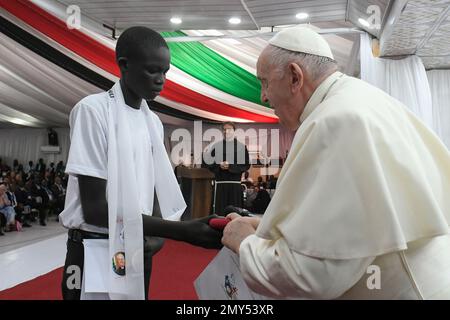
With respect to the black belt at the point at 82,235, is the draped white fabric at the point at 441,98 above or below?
above

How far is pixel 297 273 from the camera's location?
0.69 meters

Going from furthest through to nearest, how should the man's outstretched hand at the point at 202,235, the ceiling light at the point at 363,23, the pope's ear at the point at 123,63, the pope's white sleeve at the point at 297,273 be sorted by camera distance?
the ceiling light at the point at 363,23
the pope's ear at the point at 123,63
the man's outstretched hand at the point at 202,235
the pope's white sleeve at the point at 297,273

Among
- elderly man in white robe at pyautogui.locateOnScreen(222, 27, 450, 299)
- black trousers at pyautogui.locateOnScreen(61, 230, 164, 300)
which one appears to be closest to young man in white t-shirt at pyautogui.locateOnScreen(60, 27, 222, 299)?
black trousers at pyautogui.locateOnScreen(61, 230, 164, 300)

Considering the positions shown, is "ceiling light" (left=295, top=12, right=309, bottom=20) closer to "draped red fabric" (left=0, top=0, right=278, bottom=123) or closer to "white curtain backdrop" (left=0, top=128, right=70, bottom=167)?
"draped red fabric" (left=0, top=0, right=278, bottom=123)

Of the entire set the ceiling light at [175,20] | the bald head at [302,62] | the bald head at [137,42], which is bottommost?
the bald head at [302,62]

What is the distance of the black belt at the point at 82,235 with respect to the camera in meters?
1.03

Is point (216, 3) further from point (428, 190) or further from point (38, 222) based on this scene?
point (38, 222)

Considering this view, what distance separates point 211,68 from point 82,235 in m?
5.02

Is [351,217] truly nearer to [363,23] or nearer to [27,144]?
[363,23]

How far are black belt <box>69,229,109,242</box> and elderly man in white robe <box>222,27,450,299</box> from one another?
0.37m

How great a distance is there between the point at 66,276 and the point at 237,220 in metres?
0.53

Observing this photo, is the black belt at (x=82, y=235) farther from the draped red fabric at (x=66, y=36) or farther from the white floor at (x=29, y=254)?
the draped red fabric at (x=66, y=36)

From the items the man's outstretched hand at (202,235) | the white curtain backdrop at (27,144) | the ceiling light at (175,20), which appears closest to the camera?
the man's outstretched hand at (202,235)

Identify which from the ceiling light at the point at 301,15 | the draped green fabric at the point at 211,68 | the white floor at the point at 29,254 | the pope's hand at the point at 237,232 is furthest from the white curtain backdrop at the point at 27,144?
the pope's hand at the point at 237,232
